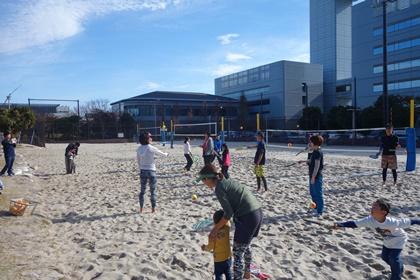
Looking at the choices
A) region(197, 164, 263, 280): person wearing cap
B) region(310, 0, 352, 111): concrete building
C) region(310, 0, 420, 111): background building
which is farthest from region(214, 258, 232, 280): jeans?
region(310, 0, 352, 111): concrete building

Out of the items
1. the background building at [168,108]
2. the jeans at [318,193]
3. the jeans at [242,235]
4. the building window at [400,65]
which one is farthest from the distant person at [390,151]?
the background building at [168,108]

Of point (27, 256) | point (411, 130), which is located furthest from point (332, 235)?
point (411, 130)

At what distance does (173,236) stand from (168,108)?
227ft

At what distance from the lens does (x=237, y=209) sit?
3.59 m

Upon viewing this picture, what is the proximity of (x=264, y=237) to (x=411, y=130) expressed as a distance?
9462 millimetres

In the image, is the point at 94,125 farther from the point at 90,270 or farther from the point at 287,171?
the point at 90,270

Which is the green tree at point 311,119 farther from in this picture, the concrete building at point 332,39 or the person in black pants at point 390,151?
the person in black pants at point 390,151

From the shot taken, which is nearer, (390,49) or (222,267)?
(222,267)

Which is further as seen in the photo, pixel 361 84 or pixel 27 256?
pixel 361 84

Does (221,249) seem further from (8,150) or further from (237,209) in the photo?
(8,150)

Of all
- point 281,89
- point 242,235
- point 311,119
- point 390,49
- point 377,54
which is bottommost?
point 242,235

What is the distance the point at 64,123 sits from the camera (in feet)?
177

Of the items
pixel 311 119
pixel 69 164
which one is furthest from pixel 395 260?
pixel 311 119

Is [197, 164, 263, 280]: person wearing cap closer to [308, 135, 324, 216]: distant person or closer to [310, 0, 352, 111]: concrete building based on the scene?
[308, 135, 324, 216]: distant person
